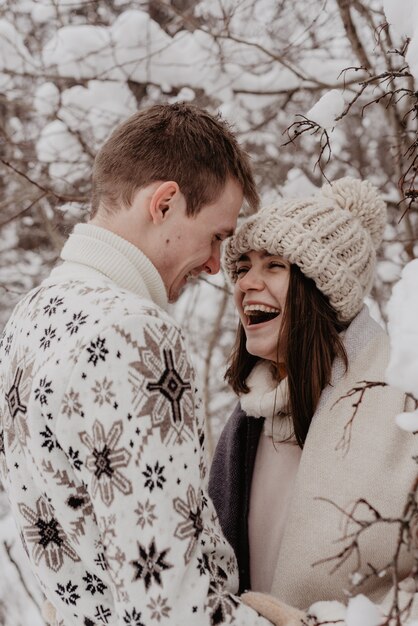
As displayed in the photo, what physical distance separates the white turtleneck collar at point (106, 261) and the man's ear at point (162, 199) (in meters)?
0.09

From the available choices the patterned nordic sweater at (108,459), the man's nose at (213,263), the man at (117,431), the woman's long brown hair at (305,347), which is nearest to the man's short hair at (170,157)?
the man at (117,431)

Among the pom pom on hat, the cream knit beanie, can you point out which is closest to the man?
the cream knit beanie

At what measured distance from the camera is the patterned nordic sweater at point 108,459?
48.0 inches

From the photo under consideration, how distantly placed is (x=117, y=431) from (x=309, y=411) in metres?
0.93

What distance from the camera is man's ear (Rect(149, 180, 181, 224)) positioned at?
62.9 inches

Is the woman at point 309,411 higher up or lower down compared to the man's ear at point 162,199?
lower down

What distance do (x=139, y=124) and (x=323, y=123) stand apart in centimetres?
55

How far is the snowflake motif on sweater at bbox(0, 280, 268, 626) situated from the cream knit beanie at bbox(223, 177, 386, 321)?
746mm

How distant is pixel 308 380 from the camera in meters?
2.01

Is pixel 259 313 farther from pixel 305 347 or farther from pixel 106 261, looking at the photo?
pixel 106 261

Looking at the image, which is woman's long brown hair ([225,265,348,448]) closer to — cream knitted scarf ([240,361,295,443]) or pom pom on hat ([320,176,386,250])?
cream knitted scarf ([240,361,295,443])

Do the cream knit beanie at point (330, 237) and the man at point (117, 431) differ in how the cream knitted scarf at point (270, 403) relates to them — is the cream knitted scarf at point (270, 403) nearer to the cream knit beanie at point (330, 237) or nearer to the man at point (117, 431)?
the cream knit beanie at point (330, 237)

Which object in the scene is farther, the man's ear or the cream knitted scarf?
the cream knitted scarf

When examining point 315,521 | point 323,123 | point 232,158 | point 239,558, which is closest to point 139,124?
point 232,158
